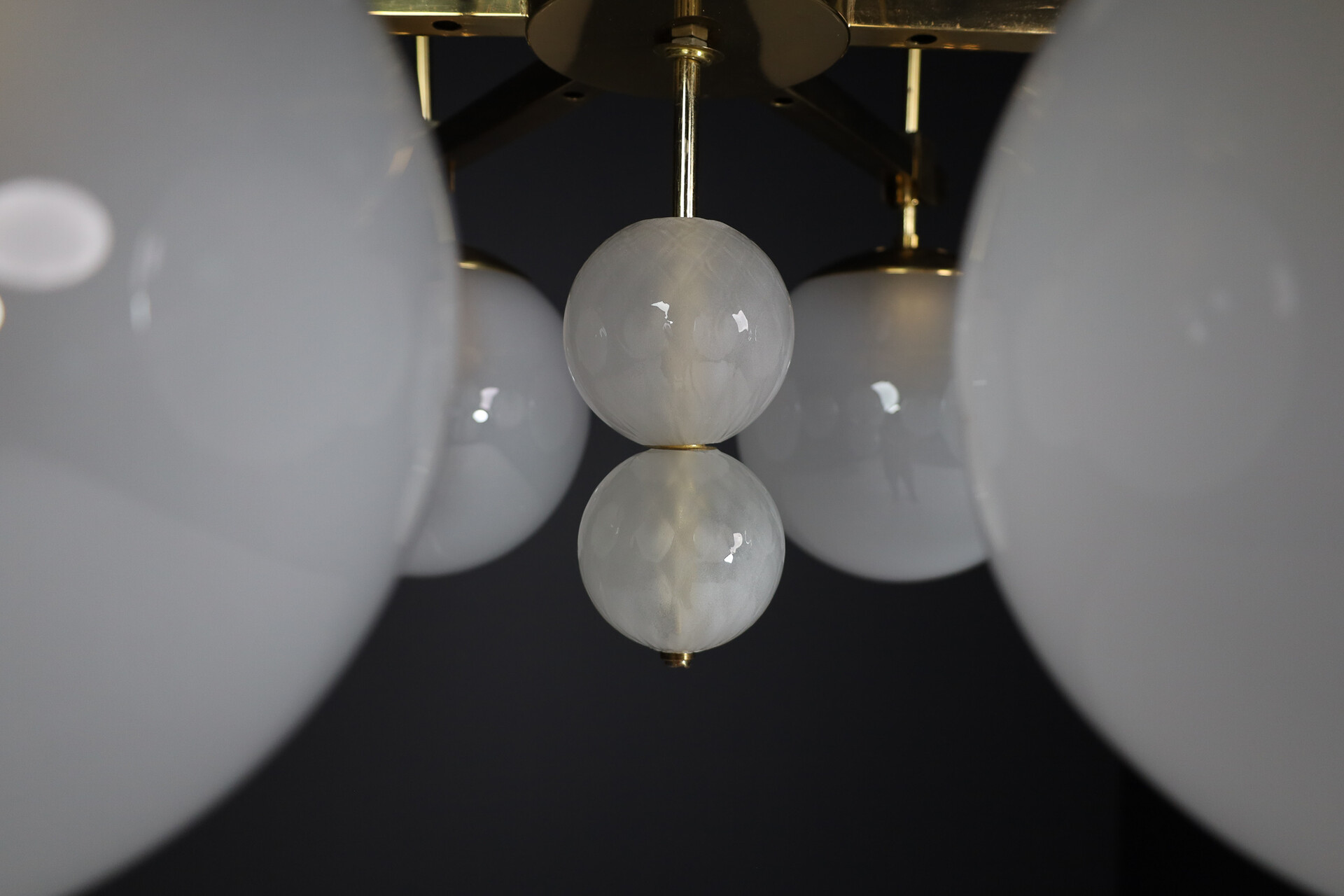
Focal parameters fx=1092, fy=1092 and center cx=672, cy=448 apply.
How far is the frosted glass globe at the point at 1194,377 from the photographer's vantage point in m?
0.13

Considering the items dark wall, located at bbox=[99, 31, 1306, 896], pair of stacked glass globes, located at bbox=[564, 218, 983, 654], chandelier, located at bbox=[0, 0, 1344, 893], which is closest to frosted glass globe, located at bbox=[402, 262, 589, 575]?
pair of stacked glass globes, located at bbox=[564, 218, 983, 654]

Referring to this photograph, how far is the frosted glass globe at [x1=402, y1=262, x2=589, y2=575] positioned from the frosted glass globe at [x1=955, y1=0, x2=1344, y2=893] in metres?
0.28

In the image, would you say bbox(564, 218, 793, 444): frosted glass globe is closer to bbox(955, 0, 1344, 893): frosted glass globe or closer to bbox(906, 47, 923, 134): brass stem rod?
bbox(955, 0, 1344, 893): frosted glass globe

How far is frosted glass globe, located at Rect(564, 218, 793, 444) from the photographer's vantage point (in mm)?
274

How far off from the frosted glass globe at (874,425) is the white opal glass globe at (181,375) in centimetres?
28

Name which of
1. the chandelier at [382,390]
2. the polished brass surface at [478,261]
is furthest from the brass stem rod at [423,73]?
the chandelier at [382,390]

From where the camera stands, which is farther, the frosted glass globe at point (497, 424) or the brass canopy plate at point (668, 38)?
Answer: the frosted glass globe at point (497, 424)

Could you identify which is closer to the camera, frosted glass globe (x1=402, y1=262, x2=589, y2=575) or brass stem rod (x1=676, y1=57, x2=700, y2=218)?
brass stem rod (x1=676, y1=57, x2=700, y2=218)

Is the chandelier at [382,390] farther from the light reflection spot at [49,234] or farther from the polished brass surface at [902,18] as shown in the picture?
the polished brass surface at [902,18]

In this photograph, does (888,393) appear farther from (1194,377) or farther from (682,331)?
(1194,377)

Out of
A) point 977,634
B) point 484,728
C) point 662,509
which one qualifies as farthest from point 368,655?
point 662,509

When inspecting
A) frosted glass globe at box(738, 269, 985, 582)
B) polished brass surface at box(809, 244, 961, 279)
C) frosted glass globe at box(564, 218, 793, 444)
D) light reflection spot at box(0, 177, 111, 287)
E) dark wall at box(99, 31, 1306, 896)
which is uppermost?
light reflection spot at box(0, 177, 111, 287)

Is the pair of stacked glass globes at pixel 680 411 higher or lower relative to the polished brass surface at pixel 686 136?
lower

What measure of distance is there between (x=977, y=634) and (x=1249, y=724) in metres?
1.25
